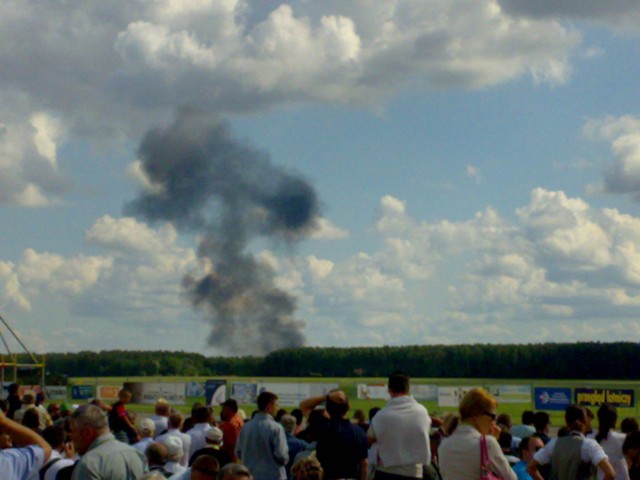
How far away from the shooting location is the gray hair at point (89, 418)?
6.27m

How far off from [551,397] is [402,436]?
33.2 meters

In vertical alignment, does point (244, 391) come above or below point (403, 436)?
above

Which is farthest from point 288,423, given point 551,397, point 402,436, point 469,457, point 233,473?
point 551,397

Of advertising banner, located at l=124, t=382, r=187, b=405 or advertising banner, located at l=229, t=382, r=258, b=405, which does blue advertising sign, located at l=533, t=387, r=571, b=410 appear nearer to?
advertising banner, located at l=229, t=382, r=258, b=405

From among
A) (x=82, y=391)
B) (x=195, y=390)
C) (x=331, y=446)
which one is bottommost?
(x=331, y=446)

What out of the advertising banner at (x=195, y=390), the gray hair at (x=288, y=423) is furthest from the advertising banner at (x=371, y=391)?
the gray hair at (x=288, y=423)

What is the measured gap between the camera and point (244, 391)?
47.8 m

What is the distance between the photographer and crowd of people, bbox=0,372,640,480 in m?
6.30

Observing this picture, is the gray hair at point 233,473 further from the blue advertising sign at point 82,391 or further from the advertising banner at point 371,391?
the blue advertising sign at point 82,391

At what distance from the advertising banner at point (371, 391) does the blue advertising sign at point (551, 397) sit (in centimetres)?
804

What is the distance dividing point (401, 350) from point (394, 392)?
3231 inches

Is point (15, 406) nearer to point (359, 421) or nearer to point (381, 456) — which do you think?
point (359, 421)

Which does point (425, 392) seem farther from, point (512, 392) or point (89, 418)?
point (89, 418)

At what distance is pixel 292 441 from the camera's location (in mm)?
12133
